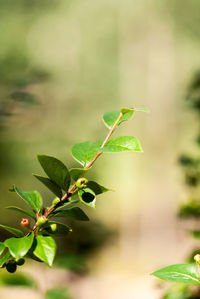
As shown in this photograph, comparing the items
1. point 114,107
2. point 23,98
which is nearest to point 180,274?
point 23,98

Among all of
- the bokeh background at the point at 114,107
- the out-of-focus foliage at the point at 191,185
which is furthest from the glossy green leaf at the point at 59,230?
the bokeh background at the point at 114,107

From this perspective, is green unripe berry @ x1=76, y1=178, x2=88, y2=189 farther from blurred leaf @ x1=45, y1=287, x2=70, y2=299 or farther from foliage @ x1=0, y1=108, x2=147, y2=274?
blurred leaf @ x1=45, y1=287, x2=70, y2=299

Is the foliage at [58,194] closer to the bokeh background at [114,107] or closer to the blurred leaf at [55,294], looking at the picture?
the blurred leaf at [55,294]

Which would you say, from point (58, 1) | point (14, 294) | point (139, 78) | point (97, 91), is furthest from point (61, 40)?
point (14, 294)

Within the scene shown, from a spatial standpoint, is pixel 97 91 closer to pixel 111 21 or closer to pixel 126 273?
pixel 111 21

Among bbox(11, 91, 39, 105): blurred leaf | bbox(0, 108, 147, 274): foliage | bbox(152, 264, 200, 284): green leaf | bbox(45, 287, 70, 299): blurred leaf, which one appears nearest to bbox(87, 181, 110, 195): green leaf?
bbox(0, 108, 147, 274): foliage

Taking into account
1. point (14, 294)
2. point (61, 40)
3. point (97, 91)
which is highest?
point (61, 40)
